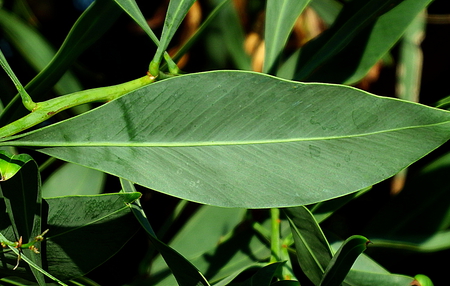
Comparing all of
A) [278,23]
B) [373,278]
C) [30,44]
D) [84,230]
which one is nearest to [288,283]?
[373,278]

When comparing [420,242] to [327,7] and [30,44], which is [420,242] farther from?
[30,44]

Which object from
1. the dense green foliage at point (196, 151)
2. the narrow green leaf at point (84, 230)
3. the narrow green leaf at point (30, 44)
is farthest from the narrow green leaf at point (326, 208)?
the narrow green leaf at point (30, 44)

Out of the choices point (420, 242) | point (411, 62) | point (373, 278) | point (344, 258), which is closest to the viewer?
point (344, 258)

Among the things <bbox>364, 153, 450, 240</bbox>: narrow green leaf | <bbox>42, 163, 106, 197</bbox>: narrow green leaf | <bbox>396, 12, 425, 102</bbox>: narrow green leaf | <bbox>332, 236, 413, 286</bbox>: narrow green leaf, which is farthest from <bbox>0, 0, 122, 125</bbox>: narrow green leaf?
<bbox>396, 12, 425, 102</bbox>: narrow green leaf

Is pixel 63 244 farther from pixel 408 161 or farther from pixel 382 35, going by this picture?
pixel 382 35

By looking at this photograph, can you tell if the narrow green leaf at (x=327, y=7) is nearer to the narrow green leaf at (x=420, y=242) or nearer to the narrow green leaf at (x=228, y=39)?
the narrow green leaf at (x=228, y=39)

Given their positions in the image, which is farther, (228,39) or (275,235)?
(228,39)
